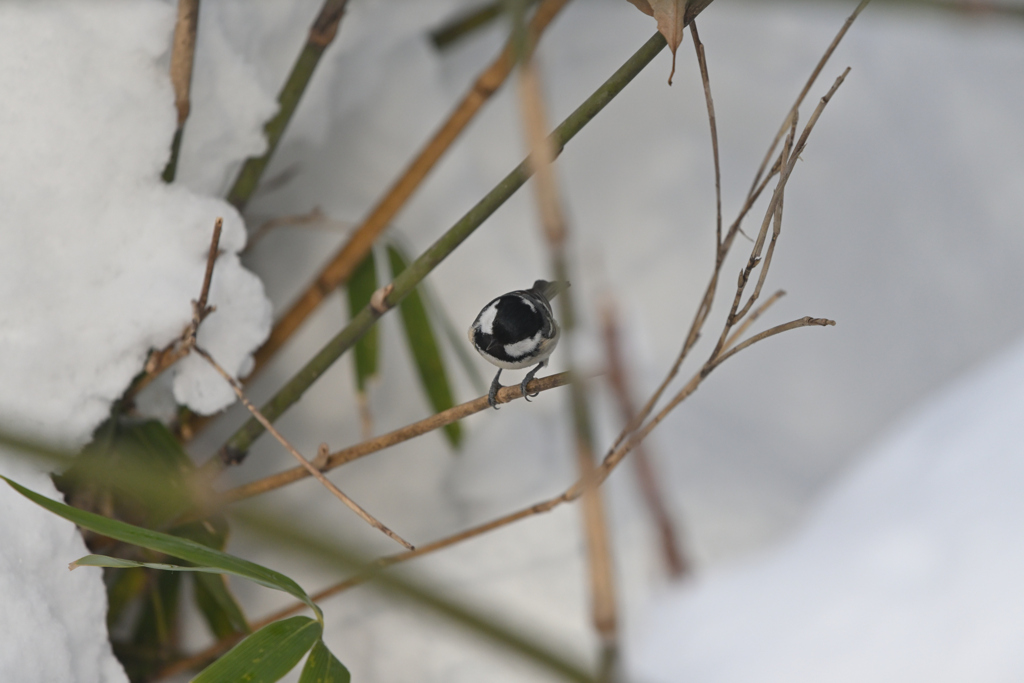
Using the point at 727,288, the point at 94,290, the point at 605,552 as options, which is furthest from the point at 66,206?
the point at 727,288

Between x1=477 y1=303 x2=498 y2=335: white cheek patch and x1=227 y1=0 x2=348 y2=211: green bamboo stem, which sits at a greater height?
x1=227 y1=0 x2=348 y2=211: green bamboo stem

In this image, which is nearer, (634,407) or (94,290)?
(94,290)

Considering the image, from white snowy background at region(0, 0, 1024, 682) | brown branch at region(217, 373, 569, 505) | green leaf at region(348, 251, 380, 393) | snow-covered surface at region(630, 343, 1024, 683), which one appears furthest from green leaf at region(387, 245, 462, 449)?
snow-covered surface at region(630, 343, 1024, 683)

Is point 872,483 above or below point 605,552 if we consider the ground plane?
above

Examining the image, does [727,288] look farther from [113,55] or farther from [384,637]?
[113,55]

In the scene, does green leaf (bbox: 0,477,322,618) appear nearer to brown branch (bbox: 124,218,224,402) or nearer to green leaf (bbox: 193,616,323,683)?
green leaf (bbox: 193,616,323,683)

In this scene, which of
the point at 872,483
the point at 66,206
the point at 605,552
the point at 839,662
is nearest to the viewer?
the point at 605,552

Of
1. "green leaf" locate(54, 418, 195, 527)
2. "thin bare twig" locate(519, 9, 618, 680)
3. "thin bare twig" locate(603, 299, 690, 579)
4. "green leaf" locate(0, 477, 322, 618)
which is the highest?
"thin bare twig" locate(603, 299, 690, 579)

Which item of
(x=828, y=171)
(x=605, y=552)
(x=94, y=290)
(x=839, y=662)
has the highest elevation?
(x=828, y=171)
